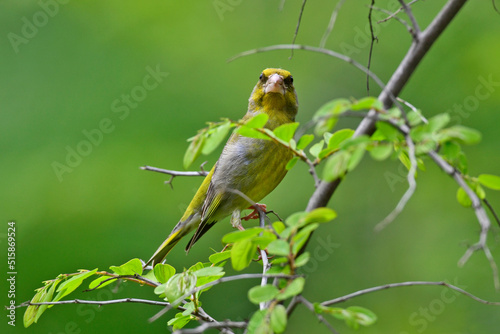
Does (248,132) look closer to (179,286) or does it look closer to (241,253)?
(241,253)

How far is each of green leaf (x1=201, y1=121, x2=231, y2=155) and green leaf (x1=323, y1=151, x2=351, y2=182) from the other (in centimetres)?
37

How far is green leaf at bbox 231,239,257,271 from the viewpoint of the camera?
1.67 m

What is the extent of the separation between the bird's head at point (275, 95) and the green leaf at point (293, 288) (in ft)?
8.86

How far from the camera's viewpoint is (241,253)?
5.50 ft

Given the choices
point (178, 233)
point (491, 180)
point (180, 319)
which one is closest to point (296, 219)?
point (491, 180)

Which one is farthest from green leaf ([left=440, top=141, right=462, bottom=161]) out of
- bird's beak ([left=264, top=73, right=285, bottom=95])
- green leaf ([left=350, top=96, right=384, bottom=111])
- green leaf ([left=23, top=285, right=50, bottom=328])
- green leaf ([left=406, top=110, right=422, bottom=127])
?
bird's beak ([left=264, top=73, right=285, bottom=95])

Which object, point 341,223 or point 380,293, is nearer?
point 380,293

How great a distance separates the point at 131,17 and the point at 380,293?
4883 millimetres

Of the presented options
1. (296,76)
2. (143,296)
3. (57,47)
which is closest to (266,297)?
(143,296)

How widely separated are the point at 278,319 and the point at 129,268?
3.54 feet

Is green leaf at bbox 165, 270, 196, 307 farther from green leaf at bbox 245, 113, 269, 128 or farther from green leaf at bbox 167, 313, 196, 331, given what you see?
green leaf at bbox 245, 113, 269, 128

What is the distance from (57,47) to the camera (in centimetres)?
796

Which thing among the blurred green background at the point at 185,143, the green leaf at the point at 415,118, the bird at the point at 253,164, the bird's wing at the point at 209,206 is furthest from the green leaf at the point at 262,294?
the blurred green background at the point at 185,143

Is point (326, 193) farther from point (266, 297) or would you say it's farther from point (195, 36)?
point (195, 36)
